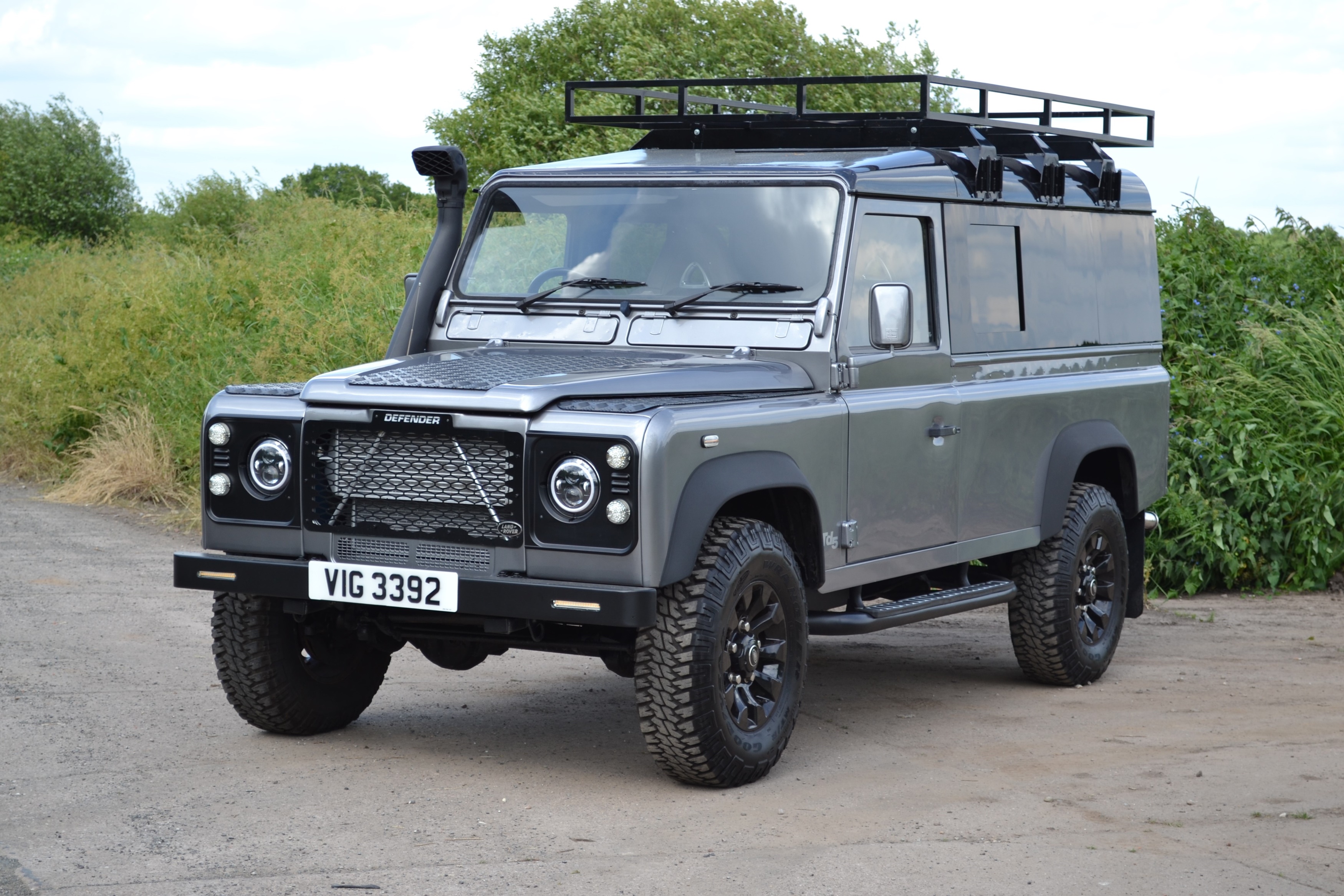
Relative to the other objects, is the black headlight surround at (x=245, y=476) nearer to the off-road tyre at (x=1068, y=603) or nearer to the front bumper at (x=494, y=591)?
the front bumper at (x=494, y=591)

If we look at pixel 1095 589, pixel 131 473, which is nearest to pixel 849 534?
pixel 1095 589

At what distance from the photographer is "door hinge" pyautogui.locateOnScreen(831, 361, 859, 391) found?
19.5ft

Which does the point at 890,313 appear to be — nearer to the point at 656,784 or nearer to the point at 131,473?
the point at 656,784

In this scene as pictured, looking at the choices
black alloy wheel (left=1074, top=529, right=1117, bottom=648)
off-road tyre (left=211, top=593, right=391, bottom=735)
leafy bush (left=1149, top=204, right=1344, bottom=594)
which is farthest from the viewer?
leafy bush (left=1149, top=204, right=1344, bottom=594)

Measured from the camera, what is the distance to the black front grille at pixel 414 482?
514 cm

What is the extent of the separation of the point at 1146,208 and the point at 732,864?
17.0 ft

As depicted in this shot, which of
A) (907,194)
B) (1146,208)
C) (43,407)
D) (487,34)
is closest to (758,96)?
(487,34)

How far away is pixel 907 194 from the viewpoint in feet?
21.3

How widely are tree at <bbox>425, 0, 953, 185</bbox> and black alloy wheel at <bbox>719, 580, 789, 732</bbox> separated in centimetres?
2895

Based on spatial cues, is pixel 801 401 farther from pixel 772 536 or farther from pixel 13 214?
pixel 13 214

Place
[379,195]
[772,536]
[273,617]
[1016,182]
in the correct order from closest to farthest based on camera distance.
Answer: [772,536], [273,617], [1016,182], [379,195]

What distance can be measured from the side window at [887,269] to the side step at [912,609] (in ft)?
3.40

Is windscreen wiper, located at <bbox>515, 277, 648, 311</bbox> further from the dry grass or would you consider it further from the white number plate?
the dry grass

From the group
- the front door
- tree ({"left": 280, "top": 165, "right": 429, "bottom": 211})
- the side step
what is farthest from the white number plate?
tree ({"left": 280, "top": 165, "right": 429, "bottom": 211})
